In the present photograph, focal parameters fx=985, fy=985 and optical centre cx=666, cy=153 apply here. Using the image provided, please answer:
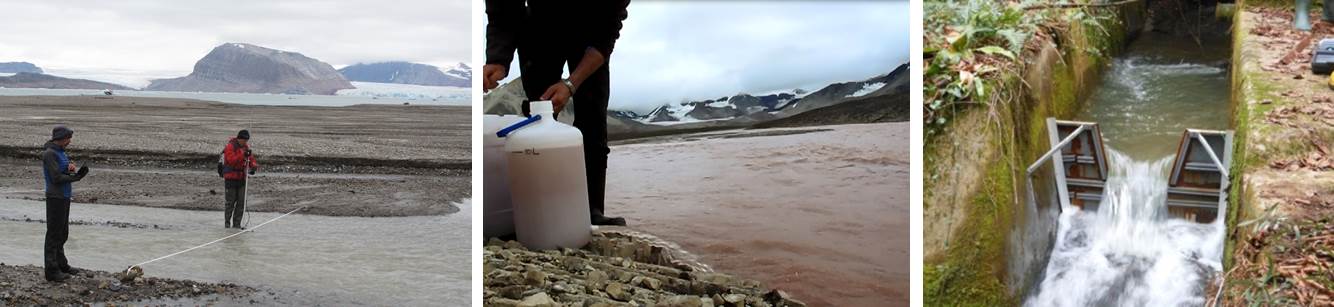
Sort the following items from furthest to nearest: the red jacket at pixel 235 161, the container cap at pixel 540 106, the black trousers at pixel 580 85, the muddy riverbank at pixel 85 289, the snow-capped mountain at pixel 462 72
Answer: the red jacket at pixel 235 161, the snow-capped mountain at pixel 462 72, the muddy riverbank at pixel 85 289, the black trousers at pixel 580 85, the container cap at pixel 540 106

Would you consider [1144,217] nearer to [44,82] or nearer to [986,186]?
[986,186]

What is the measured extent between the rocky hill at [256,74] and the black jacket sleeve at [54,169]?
1.18 ft

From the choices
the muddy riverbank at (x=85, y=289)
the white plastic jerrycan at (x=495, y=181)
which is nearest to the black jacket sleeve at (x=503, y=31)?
the white plastic jerrycan at (x=495, y=181)

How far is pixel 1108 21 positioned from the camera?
3527 mm

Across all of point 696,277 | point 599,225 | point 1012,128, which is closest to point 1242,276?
point 1012,128

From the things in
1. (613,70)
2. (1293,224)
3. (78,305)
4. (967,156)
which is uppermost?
(613,70)

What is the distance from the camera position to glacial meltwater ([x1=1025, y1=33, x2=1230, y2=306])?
3.17 metres

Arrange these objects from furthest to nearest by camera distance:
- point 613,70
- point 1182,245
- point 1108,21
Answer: point 1108,21
point 1182,245
point 613,70

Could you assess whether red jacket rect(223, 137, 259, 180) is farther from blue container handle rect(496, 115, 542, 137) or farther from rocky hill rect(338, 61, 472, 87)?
blue container handle rect(496, 115, 542, 137)

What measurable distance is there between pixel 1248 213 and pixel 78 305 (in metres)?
3.63

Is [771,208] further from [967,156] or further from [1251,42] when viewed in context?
[1251,42]

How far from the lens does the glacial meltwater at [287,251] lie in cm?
310

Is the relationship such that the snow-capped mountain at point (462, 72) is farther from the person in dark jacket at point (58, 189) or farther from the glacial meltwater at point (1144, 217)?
the glacial meltwater at point (1144, 217)

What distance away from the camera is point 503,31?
2914 mm
